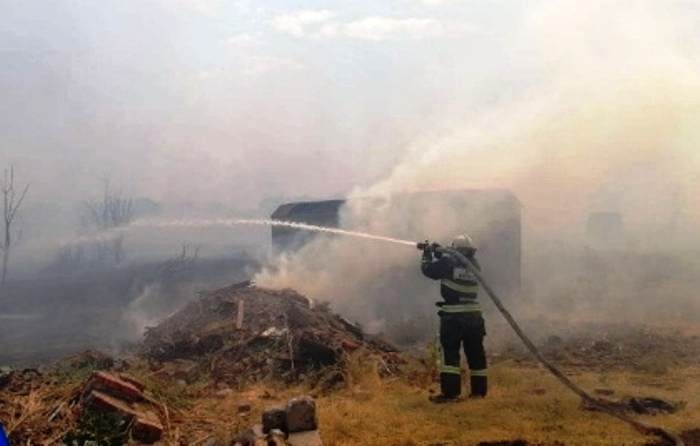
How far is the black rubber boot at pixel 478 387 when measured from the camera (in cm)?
833

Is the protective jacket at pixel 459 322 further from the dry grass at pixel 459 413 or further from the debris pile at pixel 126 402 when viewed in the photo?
the debris pile at pixel 126 402

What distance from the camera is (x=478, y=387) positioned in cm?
837

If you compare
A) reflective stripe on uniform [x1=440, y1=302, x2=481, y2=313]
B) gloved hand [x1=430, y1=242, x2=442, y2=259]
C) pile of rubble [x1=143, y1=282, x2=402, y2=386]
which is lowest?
pile of rubble [x1=143, y1=282, x2=402, y2=386]

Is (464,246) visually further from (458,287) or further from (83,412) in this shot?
(83,412)

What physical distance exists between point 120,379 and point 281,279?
908 centimetres

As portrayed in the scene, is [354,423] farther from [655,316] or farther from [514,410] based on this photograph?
[655,316]

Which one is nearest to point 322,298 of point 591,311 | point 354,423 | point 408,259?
point 408,259

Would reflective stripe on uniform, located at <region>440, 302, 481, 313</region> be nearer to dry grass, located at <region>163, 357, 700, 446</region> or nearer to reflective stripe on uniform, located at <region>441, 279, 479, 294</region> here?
reflective stripe on uniform, located at <region>441, 279, 479, 294</region>

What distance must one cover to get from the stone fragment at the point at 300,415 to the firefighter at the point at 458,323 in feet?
7.82

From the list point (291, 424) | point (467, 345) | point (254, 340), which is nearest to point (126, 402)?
point (291, 424)

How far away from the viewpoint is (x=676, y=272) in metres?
29.2

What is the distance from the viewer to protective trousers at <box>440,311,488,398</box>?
27.3 feet

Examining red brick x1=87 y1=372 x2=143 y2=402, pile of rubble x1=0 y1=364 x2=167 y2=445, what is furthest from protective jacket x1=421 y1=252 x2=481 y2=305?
red brick x1=87 y1=372 x2=143 y2=402

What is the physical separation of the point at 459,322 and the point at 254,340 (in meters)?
4.32
